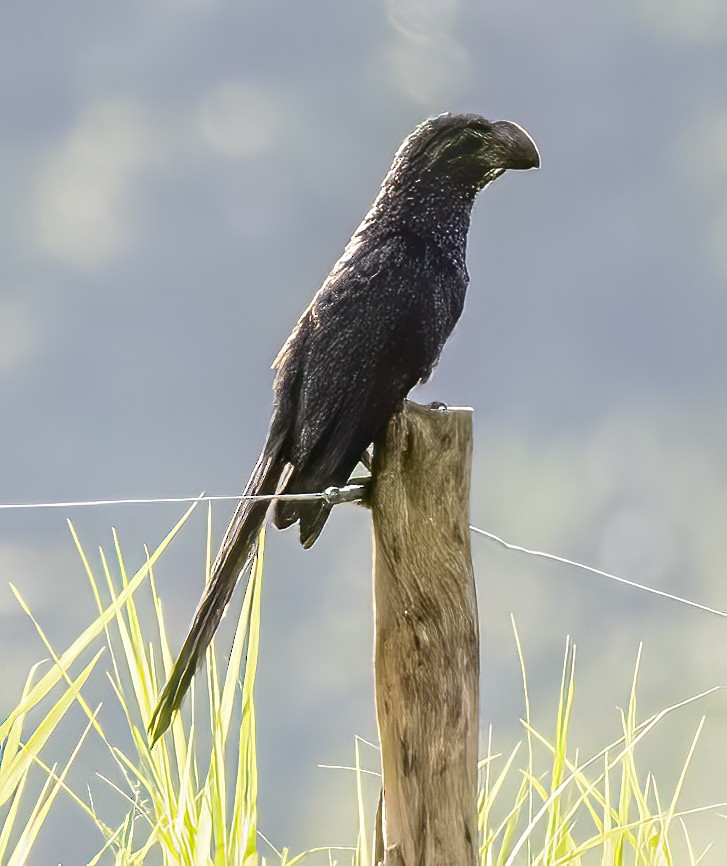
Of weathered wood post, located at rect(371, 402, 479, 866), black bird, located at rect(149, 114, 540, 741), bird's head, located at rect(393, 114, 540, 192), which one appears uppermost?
bird's head, located at rect(393, 114, 540, 192)

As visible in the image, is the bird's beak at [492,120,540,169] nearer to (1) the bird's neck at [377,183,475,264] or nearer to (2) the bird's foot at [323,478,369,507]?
(1) the bird's neck at [377,183,475,264]

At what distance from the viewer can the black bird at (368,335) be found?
7.98ft

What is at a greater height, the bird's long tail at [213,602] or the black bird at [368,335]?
the black bird at [368,335]

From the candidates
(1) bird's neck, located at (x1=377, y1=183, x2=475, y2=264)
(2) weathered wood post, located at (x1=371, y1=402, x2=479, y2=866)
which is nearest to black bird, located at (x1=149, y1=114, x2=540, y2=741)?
(1) bird's neck, located at (x1=377, y1=183, x2=475, y2=264)

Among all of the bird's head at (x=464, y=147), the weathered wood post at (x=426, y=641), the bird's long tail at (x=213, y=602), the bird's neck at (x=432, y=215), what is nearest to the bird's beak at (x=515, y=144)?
the bird's head at (x=464, y=147)

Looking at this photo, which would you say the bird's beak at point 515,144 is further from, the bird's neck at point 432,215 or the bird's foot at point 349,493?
the bird's foot at point 349,493

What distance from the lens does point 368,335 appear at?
2.44 metres

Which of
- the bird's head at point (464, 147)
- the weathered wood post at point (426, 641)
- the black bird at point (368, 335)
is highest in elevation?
the bird's head at point (464, 147)

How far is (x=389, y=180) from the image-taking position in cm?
266

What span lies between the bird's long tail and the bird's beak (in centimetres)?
106

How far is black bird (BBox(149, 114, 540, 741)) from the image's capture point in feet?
7.98

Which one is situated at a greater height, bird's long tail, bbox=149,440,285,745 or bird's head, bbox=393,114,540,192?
bird's head, bbox=393,114,540,192

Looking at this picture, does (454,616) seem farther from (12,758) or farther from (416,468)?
(12,758)

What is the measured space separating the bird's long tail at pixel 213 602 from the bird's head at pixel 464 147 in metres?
0.94
